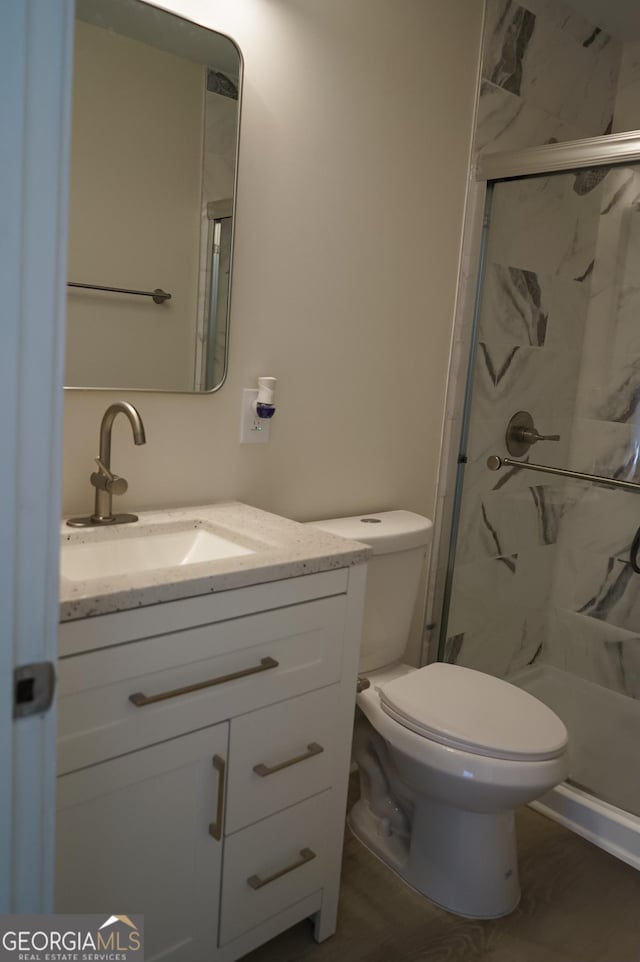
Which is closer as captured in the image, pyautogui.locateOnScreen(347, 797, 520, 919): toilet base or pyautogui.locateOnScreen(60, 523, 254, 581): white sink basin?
pyautogui.locateOnScreen(60, 523, 254, 581): white sink basin

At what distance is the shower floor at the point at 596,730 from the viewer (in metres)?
2.22

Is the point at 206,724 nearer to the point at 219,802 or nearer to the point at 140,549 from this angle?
the point at 219,802

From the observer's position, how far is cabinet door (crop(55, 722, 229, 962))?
1.19 meters

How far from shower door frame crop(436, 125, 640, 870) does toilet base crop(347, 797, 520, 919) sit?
37 centimetres

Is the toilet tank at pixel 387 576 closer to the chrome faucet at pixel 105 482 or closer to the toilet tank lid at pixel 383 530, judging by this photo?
the toilet tank lid at pixel 383 530

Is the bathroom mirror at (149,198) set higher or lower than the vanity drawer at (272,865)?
higher

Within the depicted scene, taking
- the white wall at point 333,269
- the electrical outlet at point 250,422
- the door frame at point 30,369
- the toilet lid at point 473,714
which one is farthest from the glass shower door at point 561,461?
the door frame at point 30,369

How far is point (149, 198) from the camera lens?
5.21 feet

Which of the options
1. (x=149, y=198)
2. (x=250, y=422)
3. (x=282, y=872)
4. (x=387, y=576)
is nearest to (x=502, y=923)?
(x=282, y=872)

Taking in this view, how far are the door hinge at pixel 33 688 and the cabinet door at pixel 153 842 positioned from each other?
1.55ft

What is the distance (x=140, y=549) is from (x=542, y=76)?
1982 millimetres

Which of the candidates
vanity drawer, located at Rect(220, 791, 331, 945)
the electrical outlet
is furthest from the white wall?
vanity drawer, located at Rect(220, 791, 331, 945)

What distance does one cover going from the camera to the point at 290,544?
4.96 feet

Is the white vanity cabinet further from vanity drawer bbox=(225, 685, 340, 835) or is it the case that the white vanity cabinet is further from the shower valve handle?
the shower valve handle
